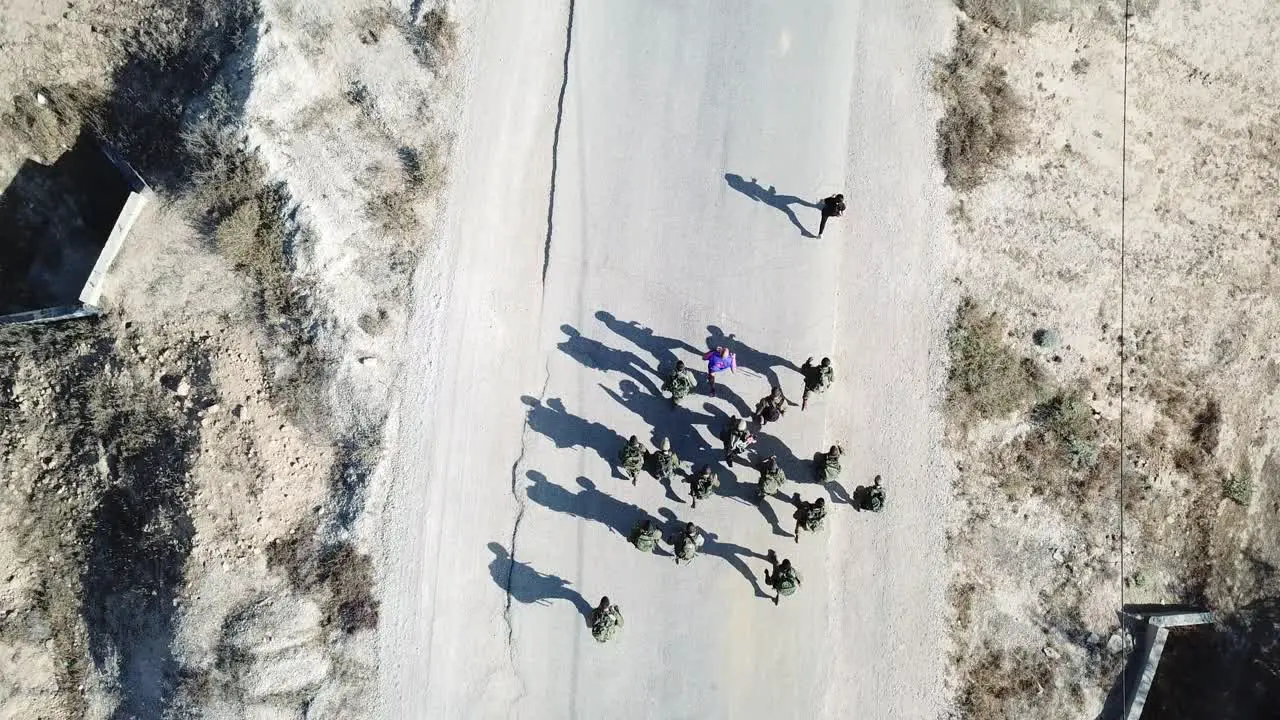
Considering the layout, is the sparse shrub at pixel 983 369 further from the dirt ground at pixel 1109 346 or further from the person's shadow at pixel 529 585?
the person's shadow at pixel 529 585

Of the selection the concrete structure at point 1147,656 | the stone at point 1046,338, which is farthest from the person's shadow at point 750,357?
the concrete structure at point 1147,656

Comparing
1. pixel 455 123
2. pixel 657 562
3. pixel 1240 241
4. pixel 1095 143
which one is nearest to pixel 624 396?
pixel 657 562

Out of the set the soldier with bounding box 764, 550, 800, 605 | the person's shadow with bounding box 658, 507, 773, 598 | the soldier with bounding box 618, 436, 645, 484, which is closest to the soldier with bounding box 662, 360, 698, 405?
the soldier with bounding box 618, 436, 645, 484

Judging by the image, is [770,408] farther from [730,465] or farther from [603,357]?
[603,357]

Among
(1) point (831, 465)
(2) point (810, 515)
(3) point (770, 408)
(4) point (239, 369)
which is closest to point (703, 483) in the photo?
(3) point (770, 408)

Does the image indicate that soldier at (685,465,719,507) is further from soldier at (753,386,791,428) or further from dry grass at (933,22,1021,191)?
dry grass at (933,22,1021,191)

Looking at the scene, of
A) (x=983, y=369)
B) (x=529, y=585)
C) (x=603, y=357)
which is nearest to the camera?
(x=529, y=585)
